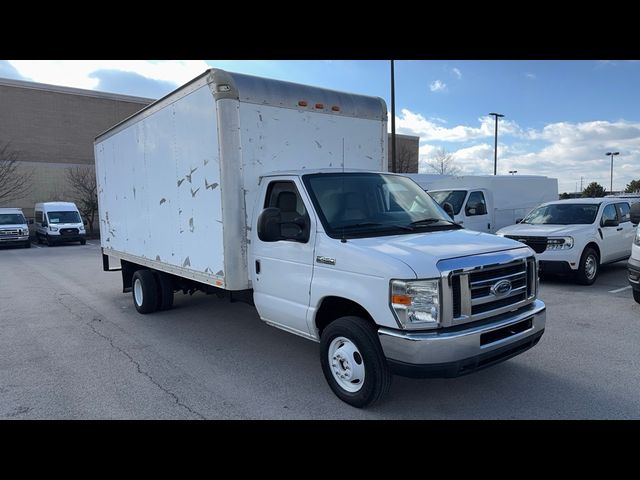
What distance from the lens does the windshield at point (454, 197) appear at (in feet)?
43.4

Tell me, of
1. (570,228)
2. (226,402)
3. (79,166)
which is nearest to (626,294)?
(570,228)

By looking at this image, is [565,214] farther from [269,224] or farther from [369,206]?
[269,224]

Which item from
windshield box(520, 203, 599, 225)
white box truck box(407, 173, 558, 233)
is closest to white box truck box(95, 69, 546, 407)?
windshield box(520, 203, 599, 225)

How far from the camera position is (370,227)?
4562mm

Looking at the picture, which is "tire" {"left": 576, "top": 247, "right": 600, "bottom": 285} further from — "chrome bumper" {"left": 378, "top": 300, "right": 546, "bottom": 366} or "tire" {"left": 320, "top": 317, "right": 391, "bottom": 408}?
"tire" {"left": 320, "top": 317, "right": 391, "bottom": 408}

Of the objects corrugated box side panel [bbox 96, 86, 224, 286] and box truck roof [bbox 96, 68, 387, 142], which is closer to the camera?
box truck roof [bbox 96, 68, 387, 142]

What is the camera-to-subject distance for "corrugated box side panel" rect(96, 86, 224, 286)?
5.51 metres

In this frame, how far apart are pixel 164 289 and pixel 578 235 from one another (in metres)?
8.16

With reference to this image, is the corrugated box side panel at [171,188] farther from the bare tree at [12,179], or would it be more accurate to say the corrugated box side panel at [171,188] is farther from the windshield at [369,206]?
the bare tree at [12,179]

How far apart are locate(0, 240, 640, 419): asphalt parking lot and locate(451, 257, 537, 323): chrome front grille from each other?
0.94 meters

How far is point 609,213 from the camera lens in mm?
10508

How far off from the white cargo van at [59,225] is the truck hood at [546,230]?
2211 centimetres


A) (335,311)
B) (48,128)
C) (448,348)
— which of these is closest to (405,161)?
(48,128)

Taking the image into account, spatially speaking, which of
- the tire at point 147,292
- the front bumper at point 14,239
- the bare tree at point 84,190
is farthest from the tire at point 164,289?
the bare tree at point 84,190
